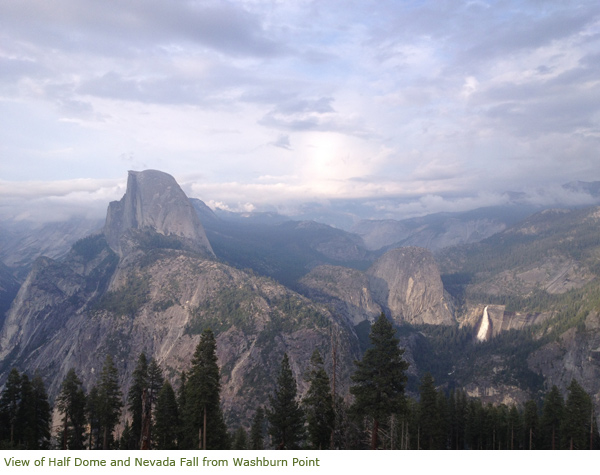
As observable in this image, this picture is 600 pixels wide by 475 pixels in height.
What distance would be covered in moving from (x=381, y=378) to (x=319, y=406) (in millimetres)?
9851

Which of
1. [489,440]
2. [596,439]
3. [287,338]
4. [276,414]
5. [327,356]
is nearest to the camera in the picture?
[276,414]

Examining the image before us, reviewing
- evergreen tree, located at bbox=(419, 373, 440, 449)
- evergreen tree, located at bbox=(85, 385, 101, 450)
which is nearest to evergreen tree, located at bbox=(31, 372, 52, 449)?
evergreen tree, located at bbox=(85, 385, 101, 450)

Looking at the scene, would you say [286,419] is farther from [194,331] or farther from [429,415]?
[194,331]

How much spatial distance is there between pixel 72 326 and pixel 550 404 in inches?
7306

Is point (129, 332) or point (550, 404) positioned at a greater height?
point (550, 404)

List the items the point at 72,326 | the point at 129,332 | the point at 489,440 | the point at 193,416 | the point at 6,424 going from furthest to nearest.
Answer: the point at 72,326
the point at 129,332
the point at 489,440
the point at 6,424
the point at 193,416

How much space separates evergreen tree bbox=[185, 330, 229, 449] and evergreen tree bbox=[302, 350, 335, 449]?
379 inches

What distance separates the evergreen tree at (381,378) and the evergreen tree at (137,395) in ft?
98.1

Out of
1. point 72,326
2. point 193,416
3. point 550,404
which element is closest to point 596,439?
point 550,404

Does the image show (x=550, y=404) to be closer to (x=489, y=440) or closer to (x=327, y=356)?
(x=489, y=440)

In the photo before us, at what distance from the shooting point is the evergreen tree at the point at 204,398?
40.3 m

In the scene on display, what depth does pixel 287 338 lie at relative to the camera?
146250 mm


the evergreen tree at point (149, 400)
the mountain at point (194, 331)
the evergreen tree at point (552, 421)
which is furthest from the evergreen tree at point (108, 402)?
the evergreen tree at point (552, 421)

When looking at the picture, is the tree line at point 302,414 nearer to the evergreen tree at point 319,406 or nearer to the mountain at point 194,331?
the evergreen tree at point 319,406
